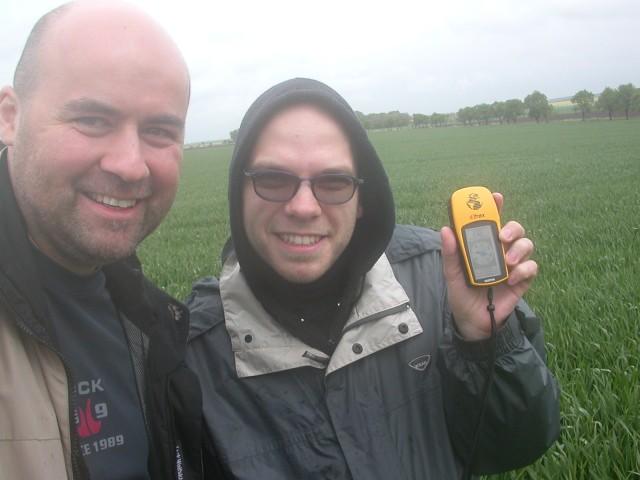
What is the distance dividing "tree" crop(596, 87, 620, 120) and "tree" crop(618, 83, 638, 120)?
2.16ft

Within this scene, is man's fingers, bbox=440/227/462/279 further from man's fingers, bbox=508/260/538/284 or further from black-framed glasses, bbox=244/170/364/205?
black-framed glasses, bbox=244/170/364/205

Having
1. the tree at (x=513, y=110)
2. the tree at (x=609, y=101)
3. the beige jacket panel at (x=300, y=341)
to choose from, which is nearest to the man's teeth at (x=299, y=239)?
the beige jacket panel at (x=300, y=341)

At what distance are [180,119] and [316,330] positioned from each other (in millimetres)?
846

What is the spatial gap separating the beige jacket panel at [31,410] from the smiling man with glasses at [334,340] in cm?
45

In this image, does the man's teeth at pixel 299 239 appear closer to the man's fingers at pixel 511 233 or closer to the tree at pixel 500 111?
the man's fingers at pixel 511 233

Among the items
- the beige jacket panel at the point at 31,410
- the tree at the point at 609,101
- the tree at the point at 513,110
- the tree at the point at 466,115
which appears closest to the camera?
the beige jacket panel at the point at 31,410

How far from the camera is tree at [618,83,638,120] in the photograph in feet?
302

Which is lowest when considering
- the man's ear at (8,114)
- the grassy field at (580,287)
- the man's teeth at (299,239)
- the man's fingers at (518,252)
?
the grassy field at (580,287)

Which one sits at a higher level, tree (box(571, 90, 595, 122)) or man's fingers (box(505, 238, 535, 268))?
tree (box(571, 90, 595, 122))

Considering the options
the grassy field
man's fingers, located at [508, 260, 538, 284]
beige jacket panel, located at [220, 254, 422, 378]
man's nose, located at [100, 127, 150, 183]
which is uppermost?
man's nose, located at [100, 127, 150, 183]

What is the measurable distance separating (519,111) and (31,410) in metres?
127

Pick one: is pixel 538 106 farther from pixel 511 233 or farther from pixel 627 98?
pixel 511 233

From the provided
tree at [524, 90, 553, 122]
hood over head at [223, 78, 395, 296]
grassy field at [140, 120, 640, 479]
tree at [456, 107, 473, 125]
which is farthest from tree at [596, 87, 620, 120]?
hood over head at [223, 78, 395, 296]

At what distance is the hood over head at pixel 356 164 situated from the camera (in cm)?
182
